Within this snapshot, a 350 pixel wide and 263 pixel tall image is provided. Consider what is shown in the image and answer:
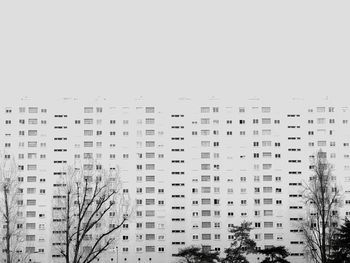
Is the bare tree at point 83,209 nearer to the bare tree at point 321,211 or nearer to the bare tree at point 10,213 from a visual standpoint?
the bare tree at point 10,213

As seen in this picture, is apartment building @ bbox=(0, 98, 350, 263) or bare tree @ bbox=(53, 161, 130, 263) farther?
apartment building @ bbox=(0, 98, 350, 263)

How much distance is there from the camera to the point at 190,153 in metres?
85.7

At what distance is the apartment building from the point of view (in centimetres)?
8319

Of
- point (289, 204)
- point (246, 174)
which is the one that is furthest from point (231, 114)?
point (289, 204)

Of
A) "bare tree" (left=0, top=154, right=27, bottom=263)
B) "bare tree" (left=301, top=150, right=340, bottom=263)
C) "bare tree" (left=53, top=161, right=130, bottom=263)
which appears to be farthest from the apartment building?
"bare tree" (left=0, top=154, right=27, bottom=263)

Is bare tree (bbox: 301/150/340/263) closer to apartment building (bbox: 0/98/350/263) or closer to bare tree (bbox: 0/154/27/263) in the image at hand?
apartment building (bbox: 0/98/350/263)

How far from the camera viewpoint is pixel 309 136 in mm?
86250

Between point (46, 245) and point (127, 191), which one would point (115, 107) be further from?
point (46, 245)

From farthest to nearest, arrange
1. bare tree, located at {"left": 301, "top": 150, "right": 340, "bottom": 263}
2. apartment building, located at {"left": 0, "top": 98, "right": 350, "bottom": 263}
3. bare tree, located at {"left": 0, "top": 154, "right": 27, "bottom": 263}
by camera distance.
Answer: apartment building, located at {"left": 0, "top": 98, "right": 350, "bottom": 263}
bare tree, located at {"left": 301, "top": 150, "right": 340, "bottom": 263}
bare tree, located at {"left": 0, "top": 154, "right": 27, "bottom": 263}

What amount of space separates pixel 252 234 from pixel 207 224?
20.4 ft

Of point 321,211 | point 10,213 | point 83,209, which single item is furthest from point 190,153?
point 10,213

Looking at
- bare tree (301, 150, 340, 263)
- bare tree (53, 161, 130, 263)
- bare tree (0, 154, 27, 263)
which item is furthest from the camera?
bare tree (301, 150, 340, 263)

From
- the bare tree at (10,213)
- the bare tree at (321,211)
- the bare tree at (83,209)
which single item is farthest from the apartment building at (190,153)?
the bare tree at (10,213)

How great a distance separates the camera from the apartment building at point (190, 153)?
83.2 meters
